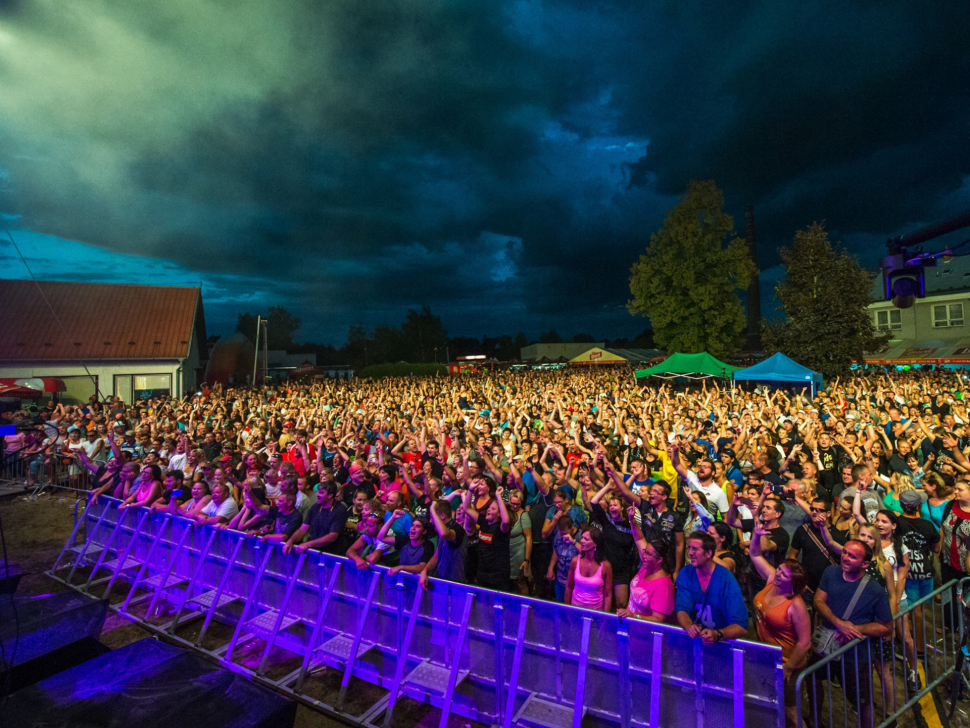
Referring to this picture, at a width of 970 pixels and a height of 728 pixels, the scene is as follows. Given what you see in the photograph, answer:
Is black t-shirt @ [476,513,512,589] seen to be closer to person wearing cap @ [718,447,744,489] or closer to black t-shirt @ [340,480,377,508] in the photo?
black t-shirt @ [340,480,377,508]

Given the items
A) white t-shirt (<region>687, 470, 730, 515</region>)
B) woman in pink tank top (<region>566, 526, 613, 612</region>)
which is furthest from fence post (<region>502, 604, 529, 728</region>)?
white t-shirt (<region>687, 470, 730, 515</region>)

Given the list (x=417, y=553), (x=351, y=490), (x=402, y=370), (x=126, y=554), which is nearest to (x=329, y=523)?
(x=417, y=553)

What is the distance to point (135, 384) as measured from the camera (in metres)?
26.7

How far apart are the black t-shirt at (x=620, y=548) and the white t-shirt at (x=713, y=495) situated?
1.19 m

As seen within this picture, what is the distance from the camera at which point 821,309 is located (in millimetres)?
23391

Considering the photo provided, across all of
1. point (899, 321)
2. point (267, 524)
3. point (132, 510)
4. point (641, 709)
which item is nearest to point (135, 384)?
point (132, 510)

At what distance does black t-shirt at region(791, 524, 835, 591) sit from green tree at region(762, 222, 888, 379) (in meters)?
22.5

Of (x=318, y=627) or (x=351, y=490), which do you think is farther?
(x=351, y=490)

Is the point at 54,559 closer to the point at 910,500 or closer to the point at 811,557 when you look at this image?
the point at 811,557

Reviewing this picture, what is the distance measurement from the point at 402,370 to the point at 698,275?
21747 millimetres

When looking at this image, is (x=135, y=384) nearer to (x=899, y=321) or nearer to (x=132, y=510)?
(x=132, y=510)

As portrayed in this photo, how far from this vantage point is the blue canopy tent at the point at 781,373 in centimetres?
1661

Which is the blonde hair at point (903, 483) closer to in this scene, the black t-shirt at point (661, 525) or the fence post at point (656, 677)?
the black t-shirt at point (661, 525)

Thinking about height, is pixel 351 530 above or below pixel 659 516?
below
